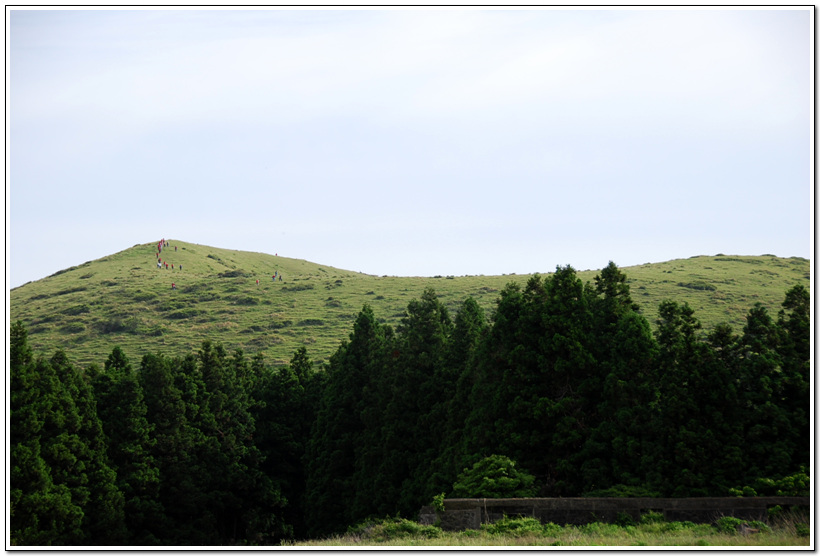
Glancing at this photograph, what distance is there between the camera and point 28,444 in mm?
31094

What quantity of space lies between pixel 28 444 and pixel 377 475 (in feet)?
47.8

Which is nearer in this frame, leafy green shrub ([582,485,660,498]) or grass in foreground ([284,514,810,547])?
grass in foreground ([284,514,810,547])

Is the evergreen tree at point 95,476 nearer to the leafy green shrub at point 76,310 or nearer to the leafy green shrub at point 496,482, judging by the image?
the leafy green shrub at point 496,482

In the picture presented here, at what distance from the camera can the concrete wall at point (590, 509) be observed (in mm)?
18422

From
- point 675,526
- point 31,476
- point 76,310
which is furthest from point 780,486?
point 76,310

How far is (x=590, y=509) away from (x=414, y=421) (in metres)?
17.9

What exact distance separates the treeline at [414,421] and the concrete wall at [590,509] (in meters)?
3.56

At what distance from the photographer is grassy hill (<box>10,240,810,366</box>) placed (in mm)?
103125

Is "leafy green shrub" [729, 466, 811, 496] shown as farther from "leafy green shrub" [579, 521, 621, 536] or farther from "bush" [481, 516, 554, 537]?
"bush" [481, 516, 554, 537]

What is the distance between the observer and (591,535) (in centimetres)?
1602

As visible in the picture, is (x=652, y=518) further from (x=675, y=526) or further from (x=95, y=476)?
(x=95, y=476)

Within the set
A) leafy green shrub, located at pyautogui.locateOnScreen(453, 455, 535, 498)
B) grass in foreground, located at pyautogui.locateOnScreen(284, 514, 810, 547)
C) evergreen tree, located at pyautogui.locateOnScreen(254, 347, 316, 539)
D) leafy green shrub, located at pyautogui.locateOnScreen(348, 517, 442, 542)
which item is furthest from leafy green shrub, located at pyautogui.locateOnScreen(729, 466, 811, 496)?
evergreen tree, located at pyautogui.locateOnScreen(254, 347, 316, 539)

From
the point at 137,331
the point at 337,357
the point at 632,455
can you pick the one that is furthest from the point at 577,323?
the point at 137,331

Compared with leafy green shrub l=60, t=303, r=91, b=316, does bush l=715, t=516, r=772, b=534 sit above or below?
below
